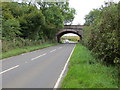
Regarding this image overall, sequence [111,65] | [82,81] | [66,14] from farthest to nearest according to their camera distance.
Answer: [66,14] < [111,65] < [82,81]

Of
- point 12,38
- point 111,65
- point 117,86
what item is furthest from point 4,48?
point 117,86

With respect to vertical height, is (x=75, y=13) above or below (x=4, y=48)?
Answer: above

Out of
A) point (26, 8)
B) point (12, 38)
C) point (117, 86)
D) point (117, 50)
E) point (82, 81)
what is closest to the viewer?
point (117, 86)

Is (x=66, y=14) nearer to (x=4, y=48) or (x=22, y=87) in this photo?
(x=4, y=48)

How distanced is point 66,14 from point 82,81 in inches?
2436

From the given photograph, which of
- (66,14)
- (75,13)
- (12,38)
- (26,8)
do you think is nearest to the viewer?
(12,38)

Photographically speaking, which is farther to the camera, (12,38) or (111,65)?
(12,38)

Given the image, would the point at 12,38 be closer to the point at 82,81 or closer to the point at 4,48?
the point at 4,48

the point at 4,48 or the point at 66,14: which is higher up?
the point at 66,14

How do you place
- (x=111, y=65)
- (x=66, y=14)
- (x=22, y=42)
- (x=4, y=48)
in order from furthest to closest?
(x=66, y=14), (x=22, y=42), (x=4, y=48), (x=111, y=65)

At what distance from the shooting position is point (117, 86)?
7.93 m

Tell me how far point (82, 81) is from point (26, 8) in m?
35.0

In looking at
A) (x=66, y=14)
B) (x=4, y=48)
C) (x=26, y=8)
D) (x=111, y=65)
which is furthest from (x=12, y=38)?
(x=66, y=14)

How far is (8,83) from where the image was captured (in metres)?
9.09
